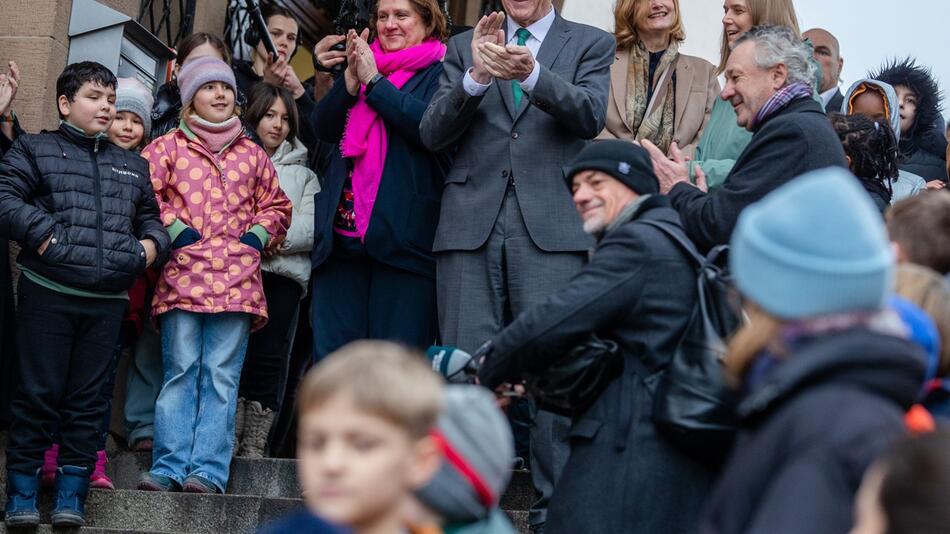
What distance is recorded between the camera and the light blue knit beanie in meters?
2.79

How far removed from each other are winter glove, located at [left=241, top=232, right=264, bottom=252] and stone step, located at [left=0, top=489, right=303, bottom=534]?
1.22m

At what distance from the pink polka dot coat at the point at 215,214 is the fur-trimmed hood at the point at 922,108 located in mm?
3483

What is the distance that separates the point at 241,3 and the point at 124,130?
253 cm

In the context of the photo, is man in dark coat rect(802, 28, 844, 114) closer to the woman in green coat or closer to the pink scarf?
the woman in green coat

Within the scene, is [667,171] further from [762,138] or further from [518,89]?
[518,89]

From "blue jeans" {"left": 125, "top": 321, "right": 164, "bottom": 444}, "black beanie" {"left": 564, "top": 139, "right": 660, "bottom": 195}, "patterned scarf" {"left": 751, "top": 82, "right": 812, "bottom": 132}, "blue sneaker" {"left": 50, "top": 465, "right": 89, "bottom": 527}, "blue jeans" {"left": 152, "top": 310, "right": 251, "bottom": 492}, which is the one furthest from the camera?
"blue jeans" {"left": 125, "top": 321, "right": 164, "bottom": 444}

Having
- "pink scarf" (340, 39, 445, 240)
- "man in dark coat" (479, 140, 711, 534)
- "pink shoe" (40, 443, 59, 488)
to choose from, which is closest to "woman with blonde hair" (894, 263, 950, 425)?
"man in dark coat" (479, 140, 711, 534)

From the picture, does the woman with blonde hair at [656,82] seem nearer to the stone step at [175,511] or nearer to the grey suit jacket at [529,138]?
the grey suit jacket at [529,138]

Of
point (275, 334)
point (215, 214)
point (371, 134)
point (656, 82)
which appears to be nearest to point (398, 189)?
point (371, 134)

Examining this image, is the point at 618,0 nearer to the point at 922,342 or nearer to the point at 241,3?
the point at 241,3

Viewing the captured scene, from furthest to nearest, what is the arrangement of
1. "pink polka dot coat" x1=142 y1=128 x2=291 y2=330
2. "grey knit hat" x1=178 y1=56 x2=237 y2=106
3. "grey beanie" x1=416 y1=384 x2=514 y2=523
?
1. "grey knit hat" x1=178 y1=56 x2=237 y2=106
2. "pink polka dot coat" x1=142 y1=128 x2=291 y2=330
3. "grey beanie" x1=416 y1=384 x2=514 y2=523

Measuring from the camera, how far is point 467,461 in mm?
3135

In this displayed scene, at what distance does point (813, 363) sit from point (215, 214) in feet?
14.8

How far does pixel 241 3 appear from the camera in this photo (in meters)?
9.56
